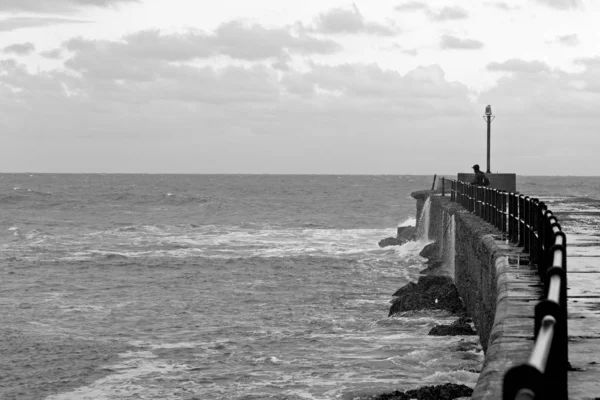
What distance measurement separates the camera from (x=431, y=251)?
29.9 metres

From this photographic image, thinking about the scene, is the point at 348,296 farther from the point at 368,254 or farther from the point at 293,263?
the point at 368,254

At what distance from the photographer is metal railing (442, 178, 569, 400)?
8.27 feet

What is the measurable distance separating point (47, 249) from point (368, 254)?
13.4 meters

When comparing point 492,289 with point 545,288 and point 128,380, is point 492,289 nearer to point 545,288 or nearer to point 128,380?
point 128,380

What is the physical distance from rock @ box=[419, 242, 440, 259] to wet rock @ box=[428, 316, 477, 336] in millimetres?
12573

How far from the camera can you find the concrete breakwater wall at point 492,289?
6.00 m

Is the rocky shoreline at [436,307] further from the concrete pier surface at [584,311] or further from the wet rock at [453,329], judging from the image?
the concrete pier surface at [584,311]

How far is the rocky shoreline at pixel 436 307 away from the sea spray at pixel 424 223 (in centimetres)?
687

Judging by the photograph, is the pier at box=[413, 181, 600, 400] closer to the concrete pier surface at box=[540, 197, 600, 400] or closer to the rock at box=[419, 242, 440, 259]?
the concrete pier surface at box=[540, 197, 600, 400]

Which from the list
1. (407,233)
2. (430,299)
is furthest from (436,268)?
(407,233)

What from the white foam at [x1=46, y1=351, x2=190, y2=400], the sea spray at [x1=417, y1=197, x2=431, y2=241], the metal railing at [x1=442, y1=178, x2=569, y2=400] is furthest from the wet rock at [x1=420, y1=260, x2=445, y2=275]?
the white foam at [x1=46, y1=351, x2=190, y2=400]

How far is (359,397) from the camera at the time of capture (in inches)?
468

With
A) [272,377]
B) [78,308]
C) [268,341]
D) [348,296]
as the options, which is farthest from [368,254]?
[272,377]

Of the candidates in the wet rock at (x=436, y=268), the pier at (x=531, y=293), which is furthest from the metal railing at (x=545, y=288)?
the wet rock at (x=436, y=268)
